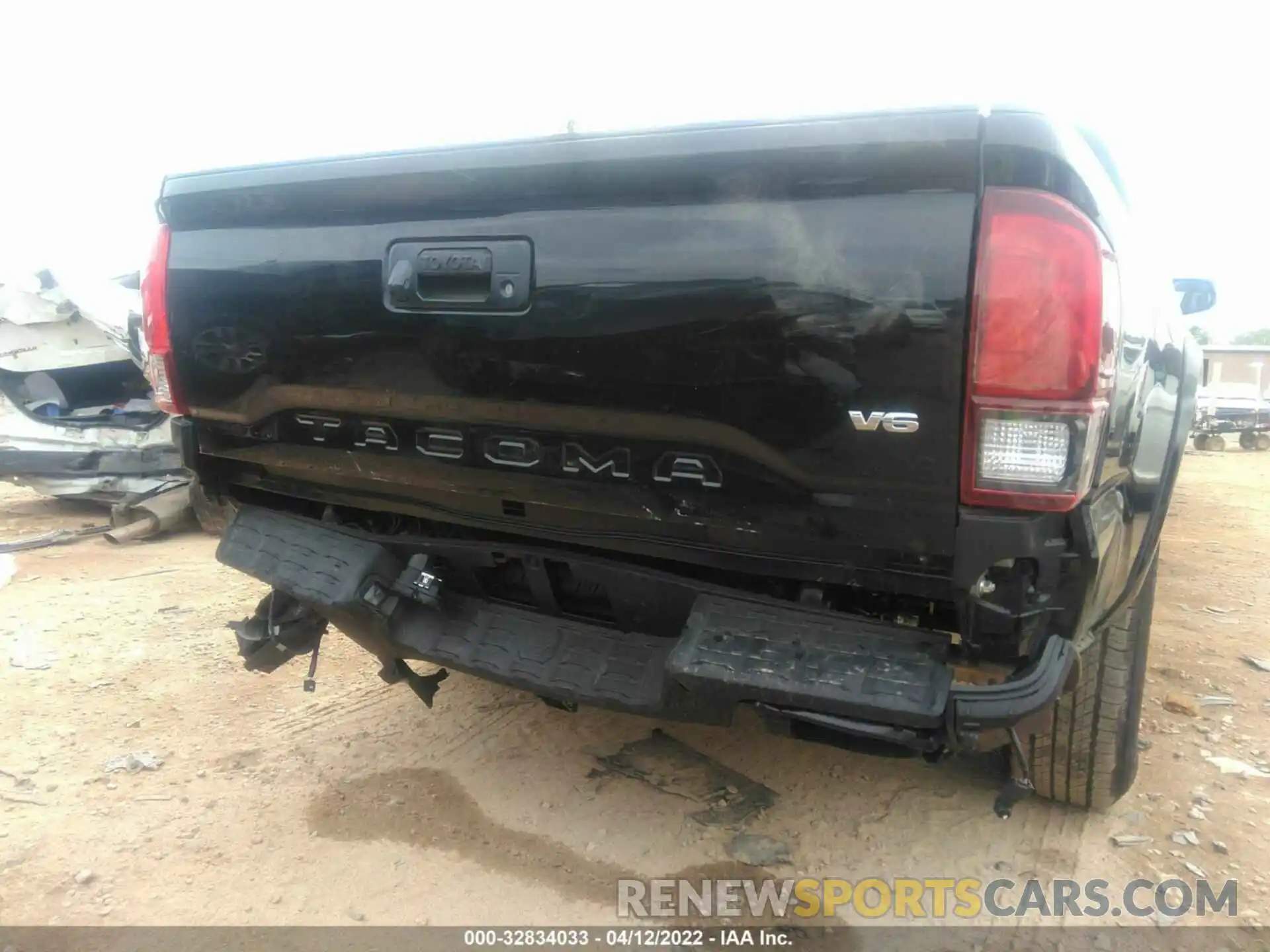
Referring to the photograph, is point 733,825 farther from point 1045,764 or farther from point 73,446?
point 73,446

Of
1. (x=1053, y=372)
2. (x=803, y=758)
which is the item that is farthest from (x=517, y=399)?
(x=803, y=758)

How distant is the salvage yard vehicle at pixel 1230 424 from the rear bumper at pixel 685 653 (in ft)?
60.9

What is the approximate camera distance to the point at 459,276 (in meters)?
1.99

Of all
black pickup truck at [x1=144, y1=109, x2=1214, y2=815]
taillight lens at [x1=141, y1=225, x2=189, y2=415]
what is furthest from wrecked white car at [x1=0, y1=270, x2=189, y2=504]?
black pickup truck at [x1=144, y1=109, x2=1214, y2=815]

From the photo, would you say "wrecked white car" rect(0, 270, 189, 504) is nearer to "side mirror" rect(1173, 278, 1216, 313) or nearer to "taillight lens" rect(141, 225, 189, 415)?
"taillight lens" rect(141, 225, 189, 415)

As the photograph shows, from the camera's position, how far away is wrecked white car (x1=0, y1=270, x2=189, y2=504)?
6.82 meters

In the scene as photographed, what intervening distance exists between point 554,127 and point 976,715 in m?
1.55

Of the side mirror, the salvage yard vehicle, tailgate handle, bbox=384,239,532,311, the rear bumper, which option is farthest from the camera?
the salvage yard vehicle

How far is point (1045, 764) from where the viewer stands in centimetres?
261

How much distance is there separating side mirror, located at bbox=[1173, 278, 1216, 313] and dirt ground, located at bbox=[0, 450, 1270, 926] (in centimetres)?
164

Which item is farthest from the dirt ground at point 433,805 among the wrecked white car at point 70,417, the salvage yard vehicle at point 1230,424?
the salvage yard vehicle at point 1230,424

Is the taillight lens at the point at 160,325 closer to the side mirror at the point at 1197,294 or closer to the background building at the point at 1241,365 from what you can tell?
the side mirror at the point at 1197,294

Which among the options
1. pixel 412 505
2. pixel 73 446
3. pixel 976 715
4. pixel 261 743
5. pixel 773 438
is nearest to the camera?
pixel 976 715

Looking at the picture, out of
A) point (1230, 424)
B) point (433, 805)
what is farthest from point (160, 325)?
point (1230, 424)
